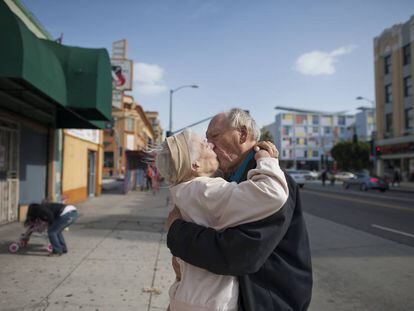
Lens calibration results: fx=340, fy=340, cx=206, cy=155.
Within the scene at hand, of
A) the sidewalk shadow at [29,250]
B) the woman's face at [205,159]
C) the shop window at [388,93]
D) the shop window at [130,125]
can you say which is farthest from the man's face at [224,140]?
the shop window at [130,125]

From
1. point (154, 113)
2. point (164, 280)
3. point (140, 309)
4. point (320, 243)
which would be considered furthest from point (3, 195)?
point (154, 113)

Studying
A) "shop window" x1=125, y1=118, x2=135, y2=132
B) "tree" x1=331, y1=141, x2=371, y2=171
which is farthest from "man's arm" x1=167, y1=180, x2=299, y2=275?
"tree" x1=331, y1=141, x2=371, y2=171

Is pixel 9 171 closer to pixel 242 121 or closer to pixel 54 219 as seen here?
pixel 54 219

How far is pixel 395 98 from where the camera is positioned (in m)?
34.4

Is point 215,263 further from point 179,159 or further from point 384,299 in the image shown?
point 384,299

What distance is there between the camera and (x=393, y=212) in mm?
12508

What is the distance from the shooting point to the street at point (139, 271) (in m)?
4.07

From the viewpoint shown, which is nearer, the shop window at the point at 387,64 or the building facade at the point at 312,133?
the shop window at the point at 387,64

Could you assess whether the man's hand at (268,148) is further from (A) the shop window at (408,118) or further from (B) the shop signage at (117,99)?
(A) the shop window at (408,118)

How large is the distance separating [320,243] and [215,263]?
22.4 feet

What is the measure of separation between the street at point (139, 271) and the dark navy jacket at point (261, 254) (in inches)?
111

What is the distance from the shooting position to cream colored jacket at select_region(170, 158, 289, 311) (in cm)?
131

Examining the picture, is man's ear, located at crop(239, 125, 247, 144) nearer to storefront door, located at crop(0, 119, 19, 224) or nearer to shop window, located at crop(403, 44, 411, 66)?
storefront door, located at crop(0, 119, 19, 224)

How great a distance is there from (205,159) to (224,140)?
20 centimetres
